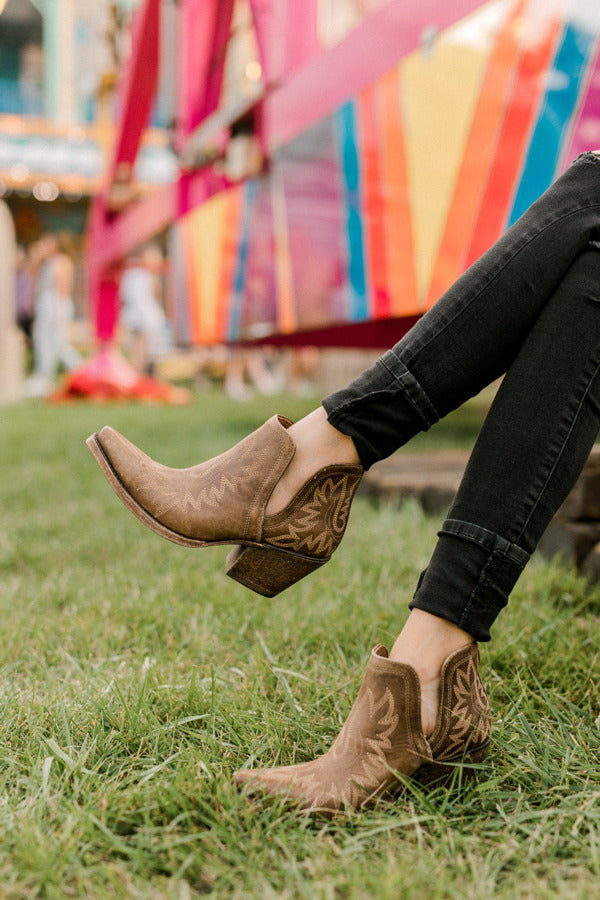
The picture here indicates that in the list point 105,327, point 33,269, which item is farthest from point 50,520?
point 33,269

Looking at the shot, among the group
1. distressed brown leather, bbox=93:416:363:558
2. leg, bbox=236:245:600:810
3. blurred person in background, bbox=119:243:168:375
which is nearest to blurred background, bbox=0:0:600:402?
leg, bbox=236:245:600:810

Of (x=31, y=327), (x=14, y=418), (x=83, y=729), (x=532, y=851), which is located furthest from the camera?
(x=31, y=327)

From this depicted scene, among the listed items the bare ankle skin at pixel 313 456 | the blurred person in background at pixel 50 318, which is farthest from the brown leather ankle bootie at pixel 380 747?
the blurred person in background at pixel 50 318

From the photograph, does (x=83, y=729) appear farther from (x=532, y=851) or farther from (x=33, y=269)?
(x=33, y=269)

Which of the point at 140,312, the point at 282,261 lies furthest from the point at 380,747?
the point at 140,312

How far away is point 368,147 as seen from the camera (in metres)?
2.42

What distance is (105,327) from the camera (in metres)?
6.83

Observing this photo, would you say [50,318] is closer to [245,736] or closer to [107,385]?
[107,385]

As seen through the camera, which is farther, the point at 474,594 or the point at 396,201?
the point at 396,201

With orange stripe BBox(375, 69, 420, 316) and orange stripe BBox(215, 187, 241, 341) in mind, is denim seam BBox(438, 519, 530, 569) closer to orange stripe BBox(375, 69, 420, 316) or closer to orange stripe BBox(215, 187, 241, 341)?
orange stripe BBox(375, 69, 420, 316)

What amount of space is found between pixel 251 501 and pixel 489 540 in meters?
0.29

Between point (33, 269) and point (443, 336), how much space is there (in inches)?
442

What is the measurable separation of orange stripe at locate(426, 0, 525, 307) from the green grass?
30.2 inches

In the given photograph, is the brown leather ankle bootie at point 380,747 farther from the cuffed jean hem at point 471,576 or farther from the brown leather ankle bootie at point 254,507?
the brown leather ankle bootie at point 254,507
